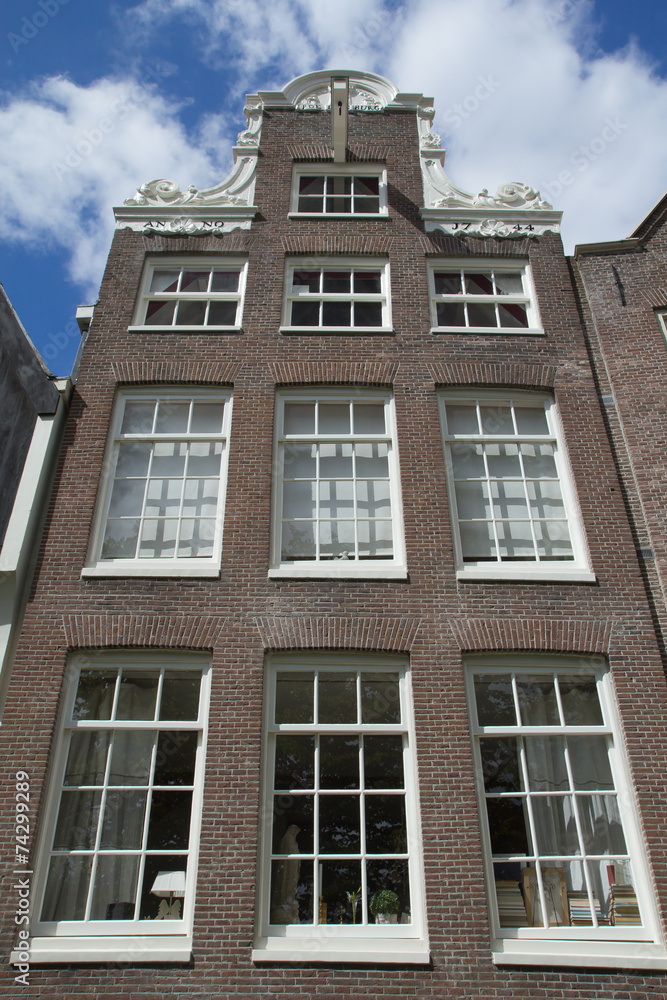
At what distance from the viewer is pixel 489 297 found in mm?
11914

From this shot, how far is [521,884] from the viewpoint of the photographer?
7.61 metres

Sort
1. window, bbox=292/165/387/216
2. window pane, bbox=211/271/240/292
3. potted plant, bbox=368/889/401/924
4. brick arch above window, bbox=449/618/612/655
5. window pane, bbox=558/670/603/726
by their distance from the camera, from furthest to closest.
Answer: window, bbox=292/165/387/216, window pane, bbox=211/271/240/292, brick arch above window, bbox=449/618/612/655, window pane, bbox=558/670/603/726, potted plant, bbox=368/889/401/924

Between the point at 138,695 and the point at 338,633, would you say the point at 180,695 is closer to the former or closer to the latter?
the point at 138,695

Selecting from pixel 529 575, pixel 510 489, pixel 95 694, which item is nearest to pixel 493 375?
pixel 510 489

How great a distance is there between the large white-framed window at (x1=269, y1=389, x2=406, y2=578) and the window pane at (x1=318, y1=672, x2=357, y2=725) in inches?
51.9

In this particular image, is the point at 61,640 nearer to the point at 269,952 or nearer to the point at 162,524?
the point at 162,524

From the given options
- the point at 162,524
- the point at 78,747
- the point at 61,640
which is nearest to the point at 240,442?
the point at 162,524

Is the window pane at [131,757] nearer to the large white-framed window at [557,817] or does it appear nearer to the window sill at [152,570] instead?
the window sill at [152,570]

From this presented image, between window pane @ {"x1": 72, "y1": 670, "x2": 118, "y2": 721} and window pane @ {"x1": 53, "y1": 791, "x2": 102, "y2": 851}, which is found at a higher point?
window pane @ {"x1": 72, "y1": 670, "x2": 118, "y2": 721}

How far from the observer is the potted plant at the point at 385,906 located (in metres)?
7.39

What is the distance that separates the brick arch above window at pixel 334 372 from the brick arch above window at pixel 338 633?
383cm

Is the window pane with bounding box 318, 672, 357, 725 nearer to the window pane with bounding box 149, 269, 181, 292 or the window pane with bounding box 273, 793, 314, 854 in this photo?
the window pane with bounding box 273, 793, 314, 854

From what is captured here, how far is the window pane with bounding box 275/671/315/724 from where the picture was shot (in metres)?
8.34

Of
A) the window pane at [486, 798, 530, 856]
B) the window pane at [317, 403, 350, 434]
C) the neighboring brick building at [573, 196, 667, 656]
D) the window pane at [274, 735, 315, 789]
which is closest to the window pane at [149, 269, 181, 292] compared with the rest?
the window pane at [317, 403, 350, 434]
